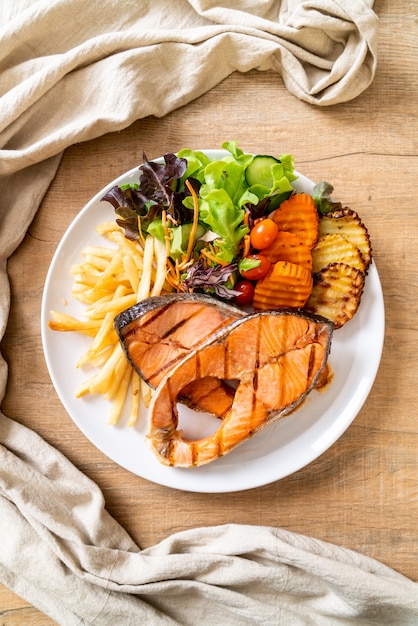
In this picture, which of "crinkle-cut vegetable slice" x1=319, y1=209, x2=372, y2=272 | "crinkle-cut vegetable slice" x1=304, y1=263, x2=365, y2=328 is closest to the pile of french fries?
"crinkle-cut vegetable slice" x1=304, y1=263, x2=365, y2=328

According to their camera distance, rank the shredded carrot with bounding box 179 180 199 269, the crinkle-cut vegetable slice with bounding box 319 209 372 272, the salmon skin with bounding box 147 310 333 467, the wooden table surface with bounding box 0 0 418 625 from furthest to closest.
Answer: the wooden table surface with bounding box 0 0 418 625
the crinkle-cut vegetable slice with bounding box 319 209 372 272
the shredded carrot with bounding box 179 180 199 269
the salmon skin with bounding box 147 310 333 467

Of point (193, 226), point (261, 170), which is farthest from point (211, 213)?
point (261, 170)

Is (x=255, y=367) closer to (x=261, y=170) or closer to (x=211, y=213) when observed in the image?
(x=211, y=213)

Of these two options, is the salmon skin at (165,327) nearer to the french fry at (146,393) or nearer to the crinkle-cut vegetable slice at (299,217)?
the french fry at (146,393)

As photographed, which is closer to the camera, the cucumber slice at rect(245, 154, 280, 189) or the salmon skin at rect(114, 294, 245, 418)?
the salmon skin at rect(114, 294, 245, 418)

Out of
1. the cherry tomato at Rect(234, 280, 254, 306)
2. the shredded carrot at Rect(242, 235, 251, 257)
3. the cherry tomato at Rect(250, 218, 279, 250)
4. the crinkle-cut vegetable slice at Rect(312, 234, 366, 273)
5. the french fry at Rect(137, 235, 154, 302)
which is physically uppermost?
the french fry at Rect(137, 235, 154, 302)

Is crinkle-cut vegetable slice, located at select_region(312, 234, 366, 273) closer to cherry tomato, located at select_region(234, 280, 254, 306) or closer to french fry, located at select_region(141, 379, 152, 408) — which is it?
cherry tomato, located at select_region(234, 280, 254, 306)

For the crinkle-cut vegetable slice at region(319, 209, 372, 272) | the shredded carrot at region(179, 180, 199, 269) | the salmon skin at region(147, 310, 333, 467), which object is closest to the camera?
the salmon skin at region(147, 310, 333, 467)

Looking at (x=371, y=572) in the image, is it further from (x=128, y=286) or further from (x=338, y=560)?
Answer: (x=128, y=286)
